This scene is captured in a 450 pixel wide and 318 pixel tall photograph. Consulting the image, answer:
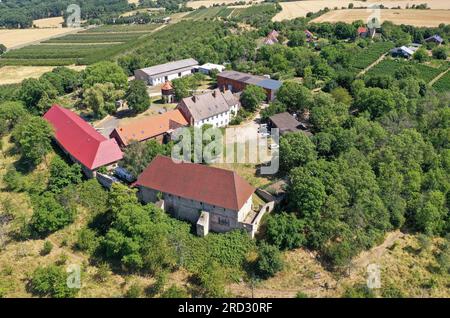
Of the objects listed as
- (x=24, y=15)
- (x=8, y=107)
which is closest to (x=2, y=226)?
(x=8, y=107)

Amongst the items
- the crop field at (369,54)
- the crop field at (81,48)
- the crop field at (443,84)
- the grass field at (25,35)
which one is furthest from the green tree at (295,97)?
the grass field at (25,35)

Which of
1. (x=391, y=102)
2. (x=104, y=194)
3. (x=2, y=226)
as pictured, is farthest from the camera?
(x=391, y=102)

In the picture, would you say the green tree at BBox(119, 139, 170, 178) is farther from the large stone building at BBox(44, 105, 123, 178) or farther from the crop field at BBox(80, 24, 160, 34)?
the crop field at BBox(80, 24, 160, 34)

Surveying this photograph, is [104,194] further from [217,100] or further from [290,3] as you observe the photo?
[290,3]

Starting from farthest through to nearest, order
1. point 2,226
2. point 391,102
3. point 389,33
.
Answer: point 389,33
point 391,102
point 2,226

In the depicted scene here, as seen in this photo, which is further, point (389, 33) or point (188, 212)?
point (389, 33)

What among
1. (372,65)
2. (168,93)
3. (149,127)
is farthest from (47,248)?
(372,65)
